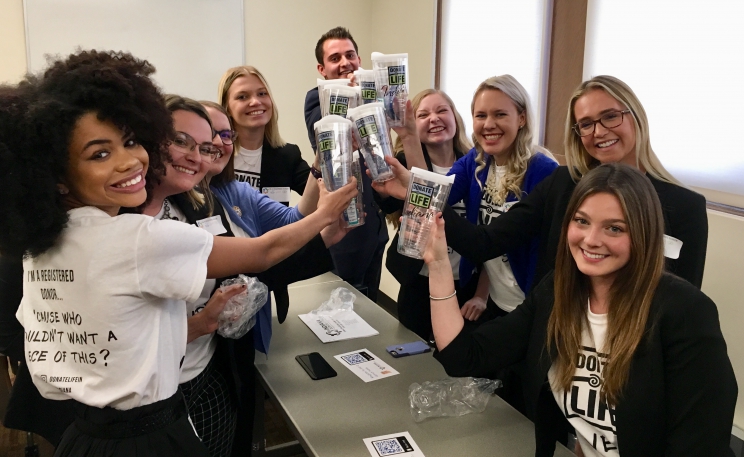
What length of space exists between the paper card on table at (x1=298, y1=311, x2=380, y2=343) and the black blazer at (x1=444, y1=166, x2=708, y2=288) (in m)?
0.56

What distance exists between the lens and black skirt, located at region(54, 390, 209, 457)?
44.3 inches

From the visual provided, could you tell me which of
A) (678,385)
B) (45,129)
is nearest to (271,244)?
(45,129)

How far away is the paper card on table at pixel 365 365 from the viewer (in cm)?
185

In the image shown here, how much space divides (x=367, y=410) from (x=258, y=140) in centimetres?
167

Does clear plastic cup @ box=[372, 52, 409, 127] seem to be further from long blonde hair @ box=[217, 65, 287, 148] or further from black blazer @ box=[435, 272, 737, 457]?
long blonde hair @ box=[217, 65, 287, 148]

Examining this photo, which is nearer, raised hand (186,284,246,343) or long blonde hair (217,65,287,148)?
raised hand (186,284,246,343)

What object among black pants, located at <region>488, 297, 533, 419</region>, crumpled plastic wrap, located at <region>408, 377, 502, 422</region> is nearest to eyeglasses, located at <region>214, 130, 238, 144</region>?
crumpled plastic wrap, located at <region>408, 377, 502, 422</region>

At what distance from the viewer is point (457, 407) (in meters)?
1.63

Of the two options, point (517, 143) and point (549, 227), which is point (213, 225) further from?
point (517, 143)

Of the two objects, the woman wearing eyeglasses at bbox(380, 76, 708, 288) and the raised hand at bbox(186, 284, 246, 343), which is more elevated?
the woman wearing eyeglasses at bbox(380, 76, 708, 288)

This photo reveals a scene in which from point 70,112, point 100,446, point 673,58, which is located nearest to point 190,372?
point 100,446

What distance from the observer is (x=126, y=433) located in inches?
44.4

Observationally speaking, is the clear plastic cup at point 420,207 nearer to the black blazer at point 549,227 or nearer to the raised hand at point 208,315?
the black blazer at point 549,227

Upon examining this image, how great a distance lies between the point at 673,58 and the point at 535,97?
0.95 m
